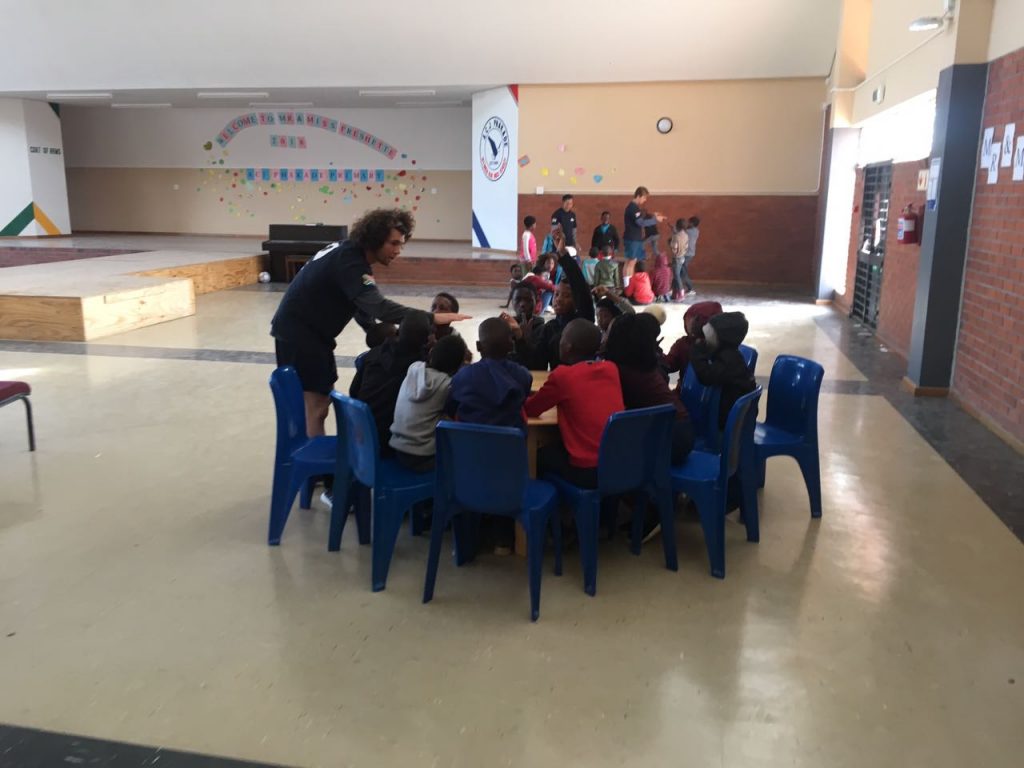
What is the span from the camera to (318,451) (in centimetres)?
340

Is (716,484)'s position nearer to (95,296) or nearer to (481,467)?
(481,467)

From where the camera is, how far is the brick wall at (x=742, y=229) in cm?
1247

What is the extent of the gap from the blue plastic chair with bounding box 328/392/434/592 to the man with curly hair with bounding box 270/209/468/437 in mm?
630

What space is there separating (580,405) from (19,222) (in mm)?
16286

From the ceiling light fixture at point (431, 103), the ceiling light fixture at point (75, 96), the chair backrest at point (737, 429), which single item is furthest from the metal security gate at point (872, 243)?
the ceiling light fixture at point (75, 96)

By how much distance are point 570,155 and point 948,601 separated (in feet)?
35.4

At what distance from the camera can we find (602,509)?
11.2 feet

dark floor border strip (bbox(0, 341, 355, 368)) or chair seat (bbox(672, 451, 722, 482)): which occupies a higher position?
chair seat (bbox(672, 451, 722, 482))

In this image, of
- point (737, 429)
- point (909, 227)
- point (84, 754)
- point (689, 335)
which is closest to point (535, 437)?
point (737, 429)

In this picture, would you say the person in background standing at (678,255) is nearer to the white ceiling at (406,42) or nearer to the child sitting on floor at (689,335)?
the white ceiling at (406,42)

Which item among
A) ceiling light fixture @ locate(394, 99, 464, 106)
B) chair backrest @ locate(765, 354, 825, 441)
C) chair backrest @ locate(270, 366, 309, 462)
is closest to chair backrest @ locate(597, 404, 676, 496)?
chair backrest @ locate(765, 354, 825, 441)

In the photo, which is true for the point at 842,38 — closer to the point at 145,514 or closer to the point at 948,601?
the point at 948,601

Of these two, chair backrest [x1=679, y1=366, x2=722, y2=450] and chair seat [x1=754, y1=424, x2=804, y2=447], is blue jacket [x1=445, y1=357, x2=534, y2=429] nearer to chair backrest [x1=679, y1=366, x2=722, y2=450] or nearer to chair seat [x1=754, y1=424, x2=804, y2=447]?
chair backrest [x1=679, y1=366, x2=722, y2=450]

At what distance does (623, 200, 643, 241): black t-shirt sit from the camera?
10719mm
